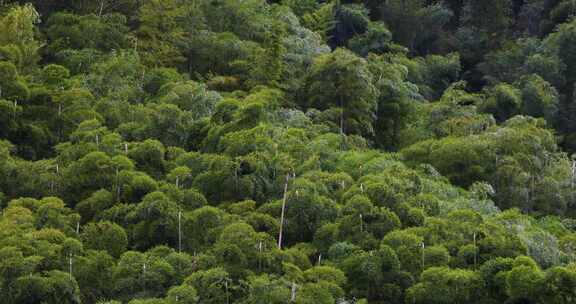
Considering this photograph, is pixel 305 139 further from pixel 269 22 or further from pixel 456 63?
pixel 456 63

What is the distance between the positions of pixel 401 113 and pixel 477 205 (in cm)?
652

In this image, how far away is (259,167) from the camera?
21.3m

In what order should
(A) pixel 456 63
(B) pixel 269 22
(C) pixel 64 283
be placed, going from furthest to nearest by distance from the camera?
1. (A) pixel 456 63
2. (B) pixel 269 22
3. (C) pixel 64 283

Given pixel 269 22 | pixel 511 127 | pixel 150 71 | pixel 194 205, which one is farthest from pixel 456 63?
pixel 194 205

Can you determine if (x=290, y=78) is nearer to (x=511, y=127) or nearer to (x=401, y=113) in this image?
(x=401, y=113)

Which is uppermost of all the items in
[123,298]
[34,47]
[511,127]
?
[34,47]

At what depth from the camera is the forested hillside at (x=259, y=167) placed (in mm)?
17969

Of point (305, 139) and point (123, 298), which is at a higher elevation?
point (305, 139)

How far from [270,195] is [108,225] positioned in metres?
3.69

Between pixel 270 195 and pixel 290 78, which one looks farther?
pixel 290 78

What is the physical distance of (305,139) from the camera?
2400 centimetres

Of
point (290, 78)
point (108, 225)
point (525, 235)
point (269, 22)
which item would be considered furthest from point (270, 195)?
point (269, 22)

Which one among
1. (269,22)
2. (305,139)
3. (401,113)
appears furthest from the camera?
(269,22)

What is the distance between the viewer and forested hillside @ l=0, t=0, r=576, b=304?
18.0 m
